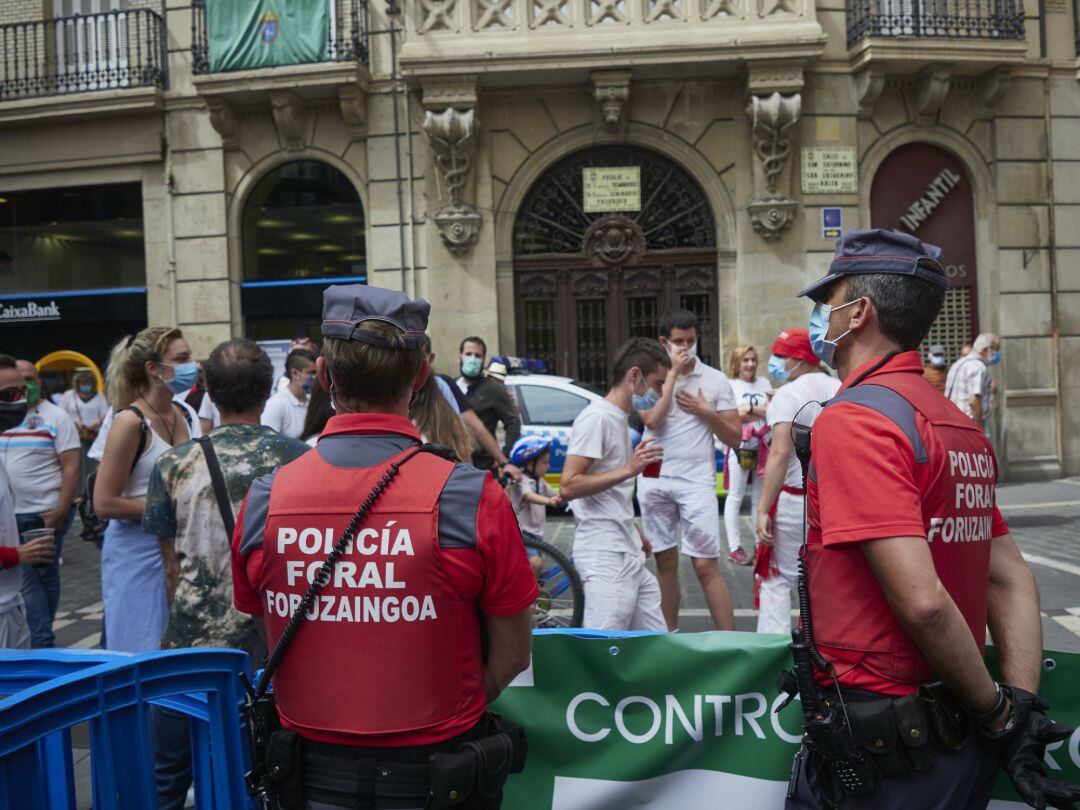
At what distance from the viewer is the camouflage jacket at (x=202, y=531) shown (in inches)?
131

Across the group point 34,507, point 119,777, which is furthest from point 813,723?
point 34,507

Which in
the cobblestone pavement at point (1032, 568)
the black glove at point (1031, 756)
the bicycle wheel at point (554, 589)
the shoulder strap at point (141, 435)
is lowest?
the cobblestone pavement at point (1032, 568)

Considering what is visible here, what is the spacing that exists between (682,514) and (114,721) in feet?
14.1

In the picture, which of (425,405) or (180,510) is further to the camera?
(425,405)

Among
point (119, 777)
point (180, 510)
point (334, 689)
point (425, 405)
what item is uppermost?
point (425, 405)

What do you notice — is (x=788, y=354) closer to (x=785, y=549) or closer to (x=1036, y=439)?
(x=785, y=549)

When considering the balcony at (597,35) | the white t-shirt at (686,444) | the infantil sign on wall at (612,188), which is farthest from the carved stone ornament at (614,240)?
the white t-shirt at (686,444)

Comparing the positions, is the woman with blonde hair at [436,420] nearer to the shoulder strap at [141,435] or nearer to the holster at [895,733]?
the shoulder strap at [141,435]

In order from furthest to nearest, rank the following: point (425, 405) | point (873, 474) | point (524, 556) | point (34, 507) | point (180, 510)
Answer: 1. point (34, 507)
2. point (425, 405)
3. point (180, 510)
4. point (524, 556)
5. point (873, 474)

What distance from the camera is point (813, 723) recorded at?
2090mm

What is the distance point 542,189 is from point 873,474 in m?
13.9

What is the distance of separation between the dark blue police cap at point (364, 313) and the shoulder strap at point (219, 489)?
4.40 feet

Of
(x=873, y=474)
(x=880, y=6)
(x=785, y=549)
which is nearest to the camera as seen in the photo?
(x=873, y=474)

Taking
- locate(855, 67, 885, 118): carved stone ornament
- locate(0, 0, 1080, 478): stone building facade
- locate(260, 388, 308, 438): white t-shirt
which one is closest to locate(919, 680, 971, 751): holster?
locate(260, 388, 308, 438): white t-shirt
